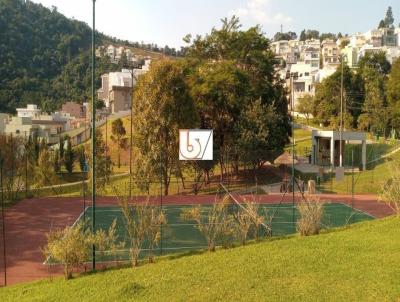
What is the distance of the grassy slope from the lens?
292 inches

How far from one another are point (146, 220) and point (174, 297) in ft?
10.9

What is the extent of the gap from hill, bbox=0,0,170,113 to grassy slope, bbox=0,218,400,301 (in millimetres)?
80210

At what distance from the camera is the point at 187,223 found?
18.7 metres

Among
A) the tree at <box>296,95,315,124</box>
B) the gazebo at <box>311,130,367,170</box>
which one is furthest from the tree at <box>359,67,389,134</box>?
the tree at <box>296,95,315,124</box>

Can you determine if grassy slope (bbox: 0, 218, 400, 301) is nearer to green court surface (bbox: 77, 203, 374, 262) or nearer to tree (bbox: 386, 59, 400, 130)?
green court surface (bbox: 77, 203, 374, 262)

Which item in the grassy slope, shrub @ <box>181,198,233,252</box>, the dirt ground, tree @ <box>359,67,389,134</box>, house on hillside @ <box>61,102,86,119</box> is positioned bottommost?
the dirt ground

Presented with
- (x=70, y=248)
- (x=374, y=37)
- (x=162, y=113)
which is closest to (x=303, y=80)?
(x=374, y=37)

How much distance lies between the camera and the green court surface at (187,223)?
1449cm

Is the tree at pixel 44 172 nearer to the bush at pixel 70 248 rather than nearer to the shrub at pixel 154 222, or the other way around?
the shrub at pixel 154 222

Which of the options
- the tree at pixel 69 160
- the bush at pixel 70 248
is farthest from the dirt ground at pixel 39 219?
the tree at pixel 69 160

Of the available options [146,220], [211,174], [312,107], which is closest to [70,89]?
[312,107]

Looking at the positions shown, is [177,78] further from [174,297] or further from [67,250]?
[174,297]

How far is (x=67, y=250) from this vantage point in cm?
954

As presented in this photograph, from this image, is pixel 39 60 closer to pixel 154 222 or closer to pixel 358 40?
pixel 358 40
